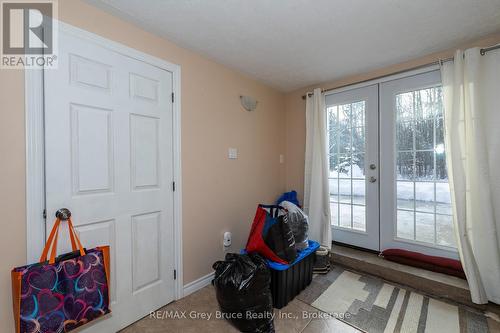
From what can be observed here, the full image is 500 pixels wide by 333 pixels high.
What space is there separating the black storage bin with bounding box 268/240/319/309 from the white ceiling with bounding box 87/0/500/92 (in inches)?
75.1

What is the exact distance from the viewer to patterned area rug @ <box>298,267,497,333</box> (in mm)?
1560

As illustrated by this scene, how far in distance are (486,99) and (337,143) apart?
1.31 m

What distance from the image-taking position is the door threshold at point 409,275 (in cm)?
179

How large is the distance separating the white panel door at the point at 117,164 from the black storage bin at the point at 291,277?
0.90m

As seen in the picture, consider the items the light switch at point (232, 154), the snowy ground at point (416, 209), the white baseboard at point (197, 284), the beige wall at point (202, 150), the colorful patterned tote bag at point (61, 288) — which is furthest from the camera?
the light switch at point (232, 154)

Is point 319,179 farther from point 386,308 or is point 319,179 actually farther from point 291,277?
point 386,308

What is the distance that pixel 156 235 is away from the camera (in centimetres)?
177

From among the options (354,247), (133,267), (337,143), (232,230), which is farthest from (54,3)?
(354,247)

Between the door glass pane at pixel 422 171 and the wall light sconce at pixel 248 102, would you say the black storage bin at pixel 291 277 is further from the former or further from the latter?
the wall light sconce at pixel 248 102

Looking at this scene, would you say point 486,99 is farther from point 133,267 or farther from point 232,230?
point 133,267

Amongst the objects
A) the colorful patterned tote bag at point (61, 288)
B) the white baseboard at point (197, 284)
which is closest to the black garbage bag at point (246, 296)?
the white baseboard at point (197, 284)

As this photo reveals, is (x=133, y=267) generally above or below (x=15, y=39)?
below

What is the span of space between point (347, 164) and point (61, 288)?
2775 mm

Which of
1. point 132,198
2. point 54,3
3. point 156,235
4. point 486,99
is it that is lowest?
point 156,235
